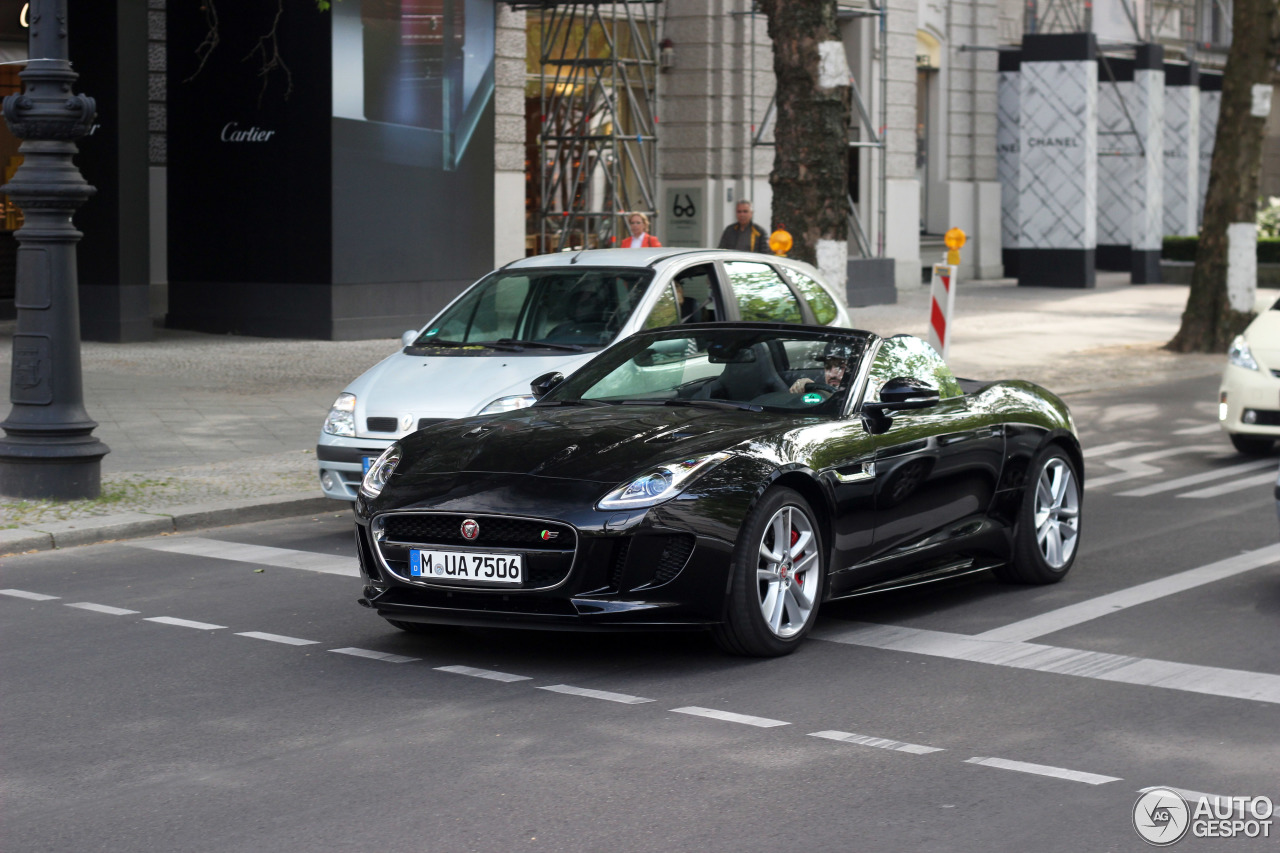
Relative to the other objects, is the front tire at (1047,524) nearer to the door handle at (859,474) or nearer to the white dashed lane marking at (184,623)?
the door handle at (859,474)

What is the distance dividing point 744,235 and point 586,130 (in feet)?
33.7

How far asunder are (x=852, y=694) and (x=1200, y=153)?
43.3m

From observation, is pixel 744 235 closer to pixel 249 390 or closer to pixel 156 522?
pixel 249 390

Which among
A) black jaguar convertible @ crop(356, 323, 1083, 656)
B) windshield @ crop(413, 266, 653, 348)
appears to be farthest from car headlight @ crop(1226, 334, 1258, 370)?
black jaguar convertible @ crop(356, 323, 1083, 656)

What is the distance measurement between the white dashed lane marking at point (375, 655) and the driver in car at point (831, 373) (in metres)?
2.06

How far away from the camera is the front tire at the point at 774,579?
22.1 feet

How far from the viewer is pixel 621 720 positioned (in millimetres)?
6031

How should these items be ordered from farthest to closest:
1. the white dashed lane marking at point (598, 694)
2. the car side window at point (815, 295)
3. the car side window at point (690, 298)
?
1. the car side window at point (815, 295)
2. the car side window at point (690, 298)
3. the white dashed lane marking at point (598, 694)

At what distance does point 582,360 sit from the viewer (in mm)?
10641

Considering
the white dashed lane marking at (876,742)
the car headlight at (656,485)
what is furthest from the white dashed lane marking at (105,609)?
the white dashed lane marking at (876,742)

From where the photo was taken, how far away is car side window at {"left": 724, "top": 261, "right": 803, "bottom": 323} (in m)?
11.8

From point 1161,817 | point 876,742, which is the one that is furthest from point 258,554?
point 1161,817

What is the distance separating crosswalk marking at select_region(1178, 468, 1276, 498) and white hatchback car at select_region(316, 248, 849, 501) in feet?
8.78

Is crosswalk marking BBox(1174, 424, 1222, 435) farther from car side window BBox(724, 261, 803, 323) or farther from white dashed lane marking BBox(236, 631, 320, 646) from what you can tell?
white dashed lane marking BBox(236, 631, 320, 646)
